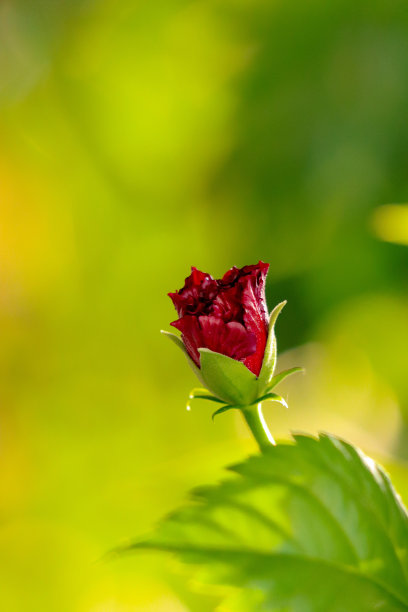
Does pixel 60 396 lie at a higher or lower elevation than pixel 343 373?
higher

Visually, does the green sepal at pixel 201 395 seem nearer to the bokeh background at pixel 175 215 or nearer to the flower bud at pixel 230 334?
the flower bud at pixel 230 334

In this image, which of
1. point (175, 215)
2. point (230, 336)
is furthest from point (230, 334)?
point (175, 215)

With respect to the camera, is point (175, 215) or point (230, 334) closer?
point (230, 334)

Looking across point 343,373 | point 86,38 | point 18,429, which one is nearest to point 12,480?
point 18,429

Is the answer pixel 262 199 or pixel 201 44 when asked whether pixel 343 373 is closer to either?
pixel 262 199

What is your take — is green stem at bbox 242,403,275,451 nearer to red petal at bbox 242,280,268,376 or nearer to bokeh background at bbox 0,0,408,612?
red petal at bbox 242,280,268,376

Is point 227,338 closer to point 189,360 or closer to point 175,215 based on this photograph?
point 189,360

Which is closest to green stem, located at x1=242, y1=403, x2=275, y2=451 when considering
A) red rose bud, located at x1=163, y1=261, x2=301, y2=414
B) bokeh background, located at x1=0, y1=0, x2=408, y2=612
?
red rose bud, located at x1=163, y1=261, x2=301, y2=414

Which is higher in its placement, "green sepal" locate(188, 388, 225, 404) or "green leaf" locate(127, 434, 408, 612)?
"green sepal" locate(188, 388, 225, 404)
